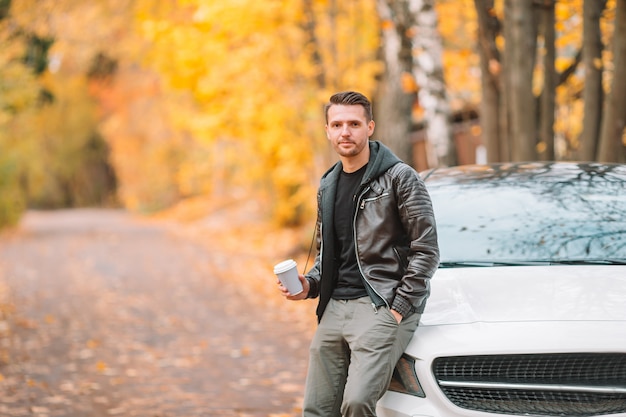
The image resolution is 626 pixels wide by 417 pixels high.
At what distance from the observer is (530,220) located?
5.07 m

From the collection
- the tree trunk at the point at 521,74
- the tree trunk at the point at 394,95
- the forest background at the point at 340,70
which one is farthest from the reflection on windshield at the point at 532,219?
the tree trunk at the point at 394,95

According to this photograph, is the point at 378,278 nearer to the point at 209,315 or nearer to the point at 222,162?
the point at 209,315

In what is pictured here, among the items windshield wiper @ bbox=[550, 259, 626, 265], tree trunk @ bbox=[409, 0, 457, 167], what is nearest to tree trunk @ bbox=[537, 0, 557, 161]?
tree trunk @ bbox=[409, 0, 457, 167]

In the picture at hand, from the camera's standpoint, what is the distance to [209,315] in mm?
12688

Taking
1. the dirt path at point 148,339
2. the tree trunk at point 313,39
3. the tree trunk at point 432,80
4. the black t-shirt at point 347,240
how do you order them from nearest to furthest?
the black t-shirt at point 347,240 < the dirt path at point 148,339 < the tree trunk at point 432,80 < the tree trunk at point 313,39

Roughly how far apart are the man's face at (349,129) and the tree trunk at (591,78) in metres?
5.47

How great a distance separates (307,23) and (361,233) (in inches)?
571

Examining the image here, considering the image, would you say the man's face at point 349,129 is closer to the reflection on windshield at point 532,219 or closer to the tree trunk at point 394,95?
the reflection on windshield at point 532,219

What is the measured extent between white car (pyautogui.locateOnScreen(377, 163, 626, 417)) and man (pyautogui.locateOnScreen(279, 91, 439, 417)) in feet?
0.60

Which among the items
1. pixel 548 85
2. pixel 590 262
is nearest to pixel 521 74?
pixel 548 85

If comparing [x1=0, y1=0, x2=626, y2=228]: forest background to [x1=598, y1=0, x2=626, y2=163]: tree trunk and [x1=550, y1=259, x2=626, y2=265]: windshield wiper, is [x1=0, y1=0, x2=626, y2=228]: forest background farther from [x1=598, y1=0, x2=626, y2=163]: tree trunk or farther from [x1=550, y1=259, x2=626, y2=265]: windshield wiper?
[x1=550, y1=259, x2=626, y2=265]: windshield wiper

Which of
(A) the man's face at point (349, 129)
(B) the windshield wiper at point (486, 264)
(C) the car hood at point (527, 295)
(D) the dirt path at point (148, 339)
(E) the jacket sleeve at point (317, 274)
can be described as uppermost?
(A) the man's face at point (349, 129)

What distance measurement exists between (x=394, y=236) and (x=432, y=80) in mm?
8243

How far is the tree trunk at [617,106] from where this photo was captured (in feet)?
27.4
